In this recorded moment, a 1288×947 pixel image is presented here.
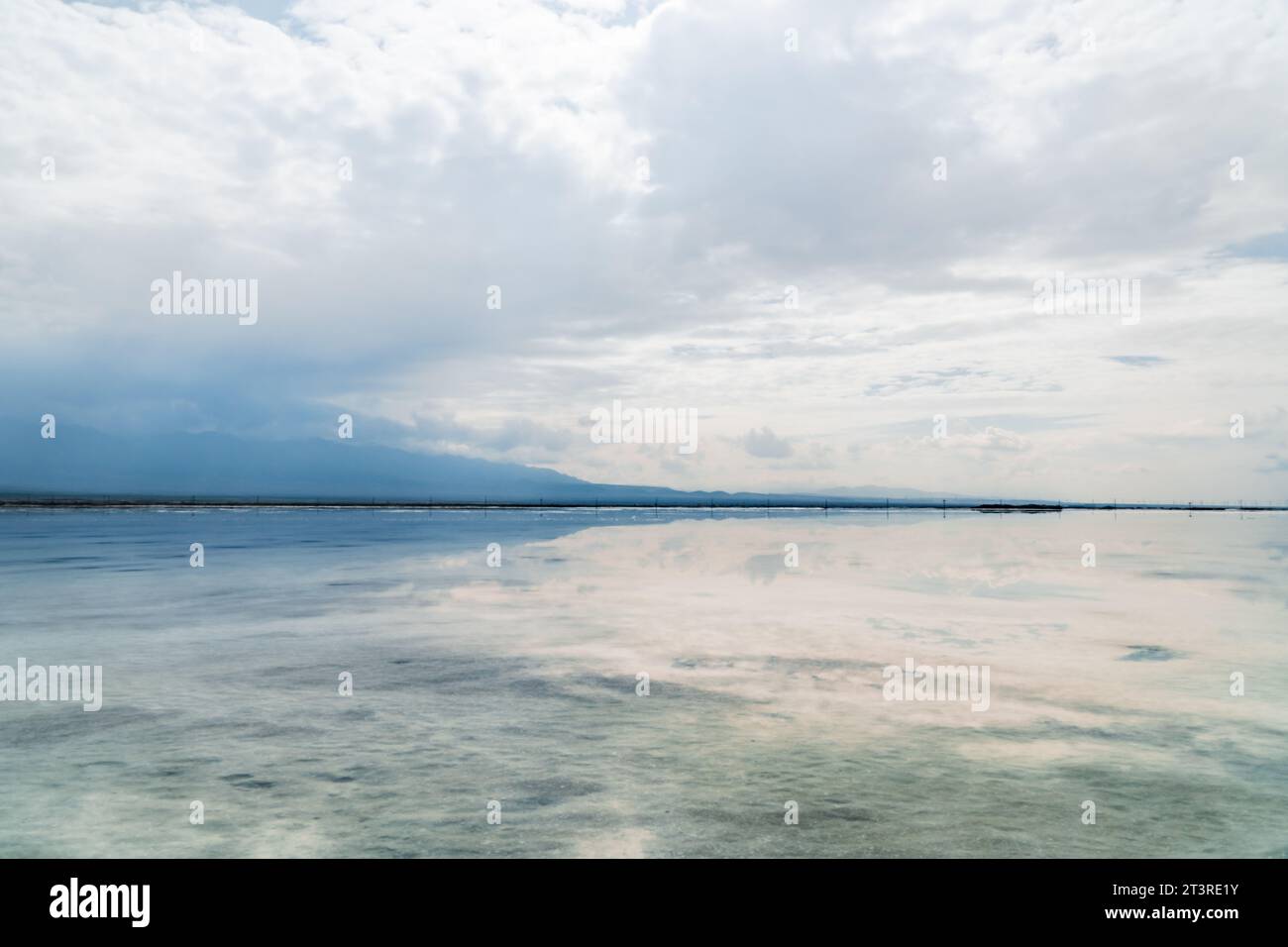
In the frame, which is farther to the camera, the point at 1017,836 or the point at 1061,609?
the point at 1061,609

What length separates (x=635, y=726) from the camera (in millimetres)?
11539

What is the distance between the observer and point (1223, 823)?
838 centimetres

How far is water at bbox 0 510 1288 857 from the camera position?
7.98 meters

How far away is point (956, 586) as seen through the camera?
28.4 m

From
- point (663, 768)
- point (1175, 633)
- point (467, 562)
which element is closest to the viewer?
point (663, 768)

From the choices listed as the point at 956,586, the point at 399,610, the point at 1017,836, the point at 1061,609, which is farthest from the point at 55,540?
the point at 1017,836

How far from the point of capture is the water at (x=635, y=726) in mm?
7977

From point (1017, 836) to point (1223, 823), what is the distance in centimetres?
237

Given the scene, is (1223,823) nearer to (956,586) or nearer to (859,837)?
(859,837)
